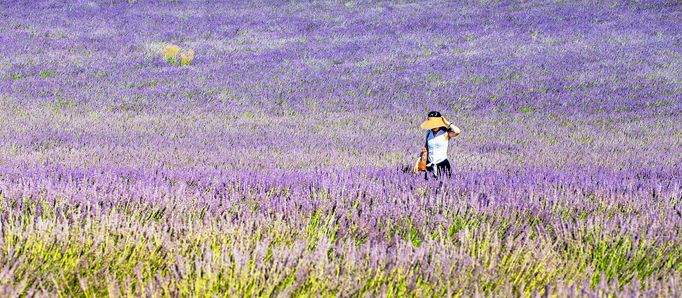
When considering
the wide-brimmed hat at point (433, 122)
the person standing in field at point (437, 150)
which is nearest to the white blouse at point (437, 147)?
the person standing in field at point (437, 150)

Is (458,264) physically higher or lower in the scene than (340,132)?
higher

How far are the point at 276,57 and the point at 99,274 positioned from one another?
17.3 m

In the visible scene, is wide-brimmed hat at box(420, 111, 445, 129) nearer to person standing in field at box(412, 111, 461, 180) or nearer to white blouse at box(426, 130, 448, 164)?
person standing in field at box(412, 111, 461, 180)

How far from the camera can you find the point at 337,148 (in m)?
9.64

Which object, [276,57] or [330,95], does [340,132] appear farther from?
[276,57]

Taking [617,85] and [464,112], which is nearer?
[464,112]

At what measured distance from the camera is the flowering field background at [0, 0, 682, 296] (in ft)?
6.55

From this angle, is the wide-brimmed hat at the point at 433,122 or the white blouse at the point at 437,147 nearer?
the wide-brimmed hat at the point at 433,122

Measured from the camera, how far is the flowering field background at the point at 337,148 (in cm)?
200

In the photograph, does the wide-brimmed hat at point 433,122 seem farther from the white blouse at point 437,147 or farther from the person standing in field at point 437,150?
the white blouse at point 437,147

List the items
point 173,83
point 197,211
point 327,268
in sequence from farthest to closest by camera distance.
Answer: point 173,83, point 197,211, point 327,268

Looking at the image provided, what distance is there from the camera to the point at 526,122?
43.0ft

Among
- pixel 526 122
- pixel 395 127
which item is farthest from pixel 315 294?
pixel 526 122

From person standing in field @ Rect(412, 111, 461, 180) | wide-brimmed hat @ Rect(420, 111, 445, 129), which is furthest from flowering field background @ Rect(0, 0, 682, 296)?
wide-brimmed hat @ Rect(420, 111, 445, 129)
